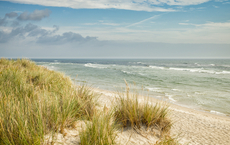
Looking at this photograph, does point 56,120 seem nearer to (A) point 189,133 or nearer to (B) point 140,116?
(B) point 140,116

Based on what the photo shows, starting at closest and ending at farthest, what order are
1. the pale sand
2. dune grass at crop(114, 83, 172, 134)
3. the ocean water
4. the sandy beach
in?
the pale sand < the sandy beach < dune grass at crop(114, 83, 172, 134) < the ocean water

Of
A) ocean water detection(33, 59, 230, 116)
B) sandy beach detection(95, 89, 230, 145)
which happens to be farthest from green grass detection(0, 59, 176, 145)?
ocean water detection(33, 59, 230, 116)

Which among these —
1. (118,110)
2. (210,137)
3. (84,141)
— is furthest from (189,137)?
(84,141)

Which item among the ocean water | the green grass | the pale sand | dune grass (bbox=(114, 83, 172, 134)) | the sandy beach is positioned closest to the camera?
the green grass

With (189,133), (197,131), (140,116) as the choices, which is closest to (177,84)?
(197,131)

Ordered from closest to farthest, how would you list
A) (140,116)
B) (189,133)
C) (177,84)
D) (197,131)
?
(140,116) < (189,133) < (197,131) < (177,84)

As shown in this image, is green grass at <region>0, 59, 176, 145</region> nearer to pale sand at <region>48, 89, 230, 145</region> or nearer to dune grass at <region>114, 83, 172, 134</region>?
dune grass at <region>114, 83, 172, 134</region>

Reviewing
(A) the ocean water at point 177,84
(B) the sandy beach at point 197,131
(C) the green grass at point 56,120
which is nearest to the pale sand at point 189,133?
(B) the sandy beach at point 197,131

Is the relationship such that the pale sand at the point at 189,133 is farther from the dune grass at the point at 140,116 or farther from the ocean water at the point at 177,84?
the ocean water at the point at 177,84

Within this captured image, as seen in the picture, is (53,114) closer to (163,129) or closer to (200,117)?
(163,129)

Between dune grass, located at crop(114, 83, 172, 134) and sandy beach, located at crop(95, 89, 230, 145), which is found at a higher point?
dune grass, located at crop(114, 83, 172, 134)

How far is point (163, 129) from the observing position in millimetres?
4664

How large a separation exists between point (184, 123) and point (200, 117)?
64.4 inches

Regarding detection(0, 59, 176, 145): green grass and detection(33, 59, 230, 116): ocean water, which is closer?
detection(0, 59, 176, 145): green grass
